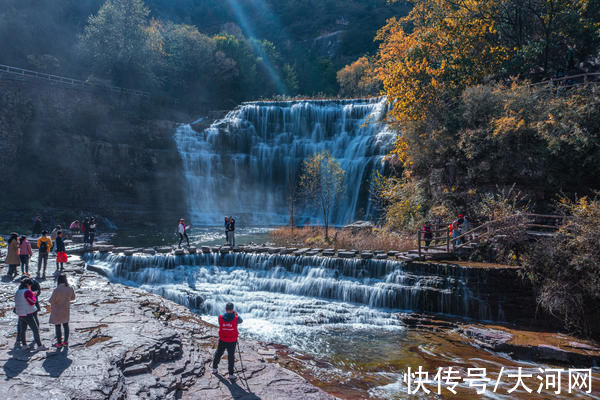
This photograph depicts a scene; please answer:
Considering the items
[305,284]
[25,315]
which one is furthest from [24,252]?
[305,284]

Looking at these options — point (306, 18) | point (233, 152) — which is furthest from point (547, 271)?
point (306, 18)

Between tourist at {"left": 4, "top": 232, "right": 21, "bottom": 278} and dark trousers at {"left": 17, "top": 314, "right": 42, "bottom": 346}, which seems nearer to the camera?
dark trousers at {"left": 17, "top": 314, "right": 42, "bottom": 346}

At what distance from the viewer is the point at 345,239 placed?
20297 millimetres

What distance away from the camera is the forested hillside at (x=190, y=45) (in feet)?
140

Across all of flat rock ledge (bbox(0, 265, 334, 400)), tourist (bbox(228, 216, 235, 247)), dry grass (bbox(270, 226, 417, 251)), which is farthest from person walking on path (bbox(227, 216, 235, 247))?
flat rock ledge (bbox(0, 265, 334, 400))

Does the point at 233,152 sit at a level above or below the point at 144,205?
→ above

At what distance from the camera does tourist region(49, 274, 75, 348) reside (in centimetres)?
714

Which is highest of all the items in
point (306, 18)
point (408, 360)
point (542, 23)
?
point (306, 18)

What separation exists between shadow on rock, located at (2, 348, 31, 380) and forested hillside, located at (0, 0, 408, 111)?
1604 inches

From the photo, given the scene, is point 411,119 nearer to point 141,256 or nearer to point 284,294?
point 284,294

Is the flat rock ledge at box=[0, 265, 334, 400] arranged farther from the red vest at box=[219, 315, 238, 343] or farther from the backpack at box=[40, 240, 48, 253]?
the backpack at box=[40, 240, 48, 253]

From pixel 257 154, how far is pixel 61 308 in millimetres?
32879

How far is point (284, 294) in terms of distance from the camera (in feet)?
47.9

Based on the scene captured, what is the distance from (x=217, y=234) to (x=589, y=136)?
74.5ft
